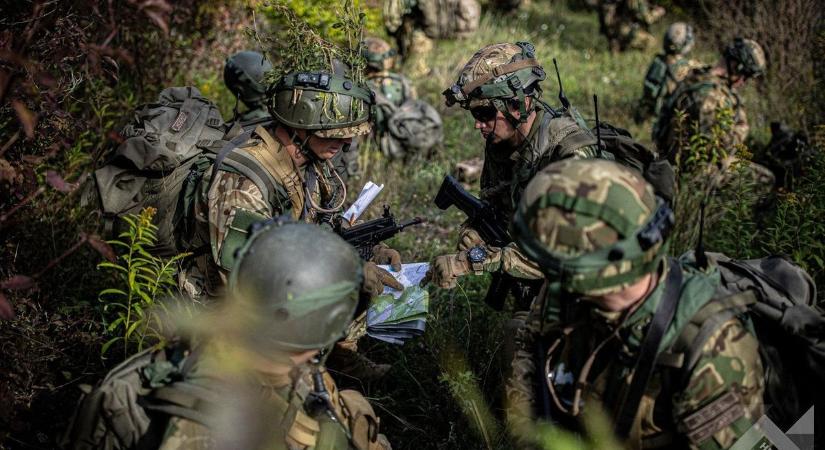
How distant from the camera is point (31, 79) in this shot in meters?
2.85

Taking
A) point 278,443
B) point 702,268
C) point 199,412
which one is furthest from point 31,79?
point 702,268

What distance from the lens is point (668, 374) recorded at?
2293 mm

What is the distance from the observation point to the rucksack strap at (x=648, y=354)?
2.28 meters

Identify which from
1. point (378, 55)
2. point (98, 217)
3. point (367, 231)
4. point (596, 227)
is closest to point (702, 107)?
point (378, 55)

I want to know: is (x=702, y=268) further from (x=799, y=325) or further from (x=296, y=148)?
(x=296, y=148)

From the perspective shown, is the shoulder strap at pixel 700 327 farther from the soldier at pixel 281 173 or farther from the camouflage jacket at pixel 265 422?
the soldier at pixel 281 173

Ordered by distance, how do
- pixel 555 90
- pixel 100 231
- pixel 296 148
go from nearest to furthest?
pixel 296 148 < pixel 100 231 < pixel 555 90

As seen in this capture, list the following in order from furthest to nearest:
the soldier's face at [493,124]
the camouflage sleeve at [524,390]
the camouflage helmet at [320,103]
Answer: the soldier's face at [493,124], the camouflage helmet at [320,103], the camouflage sleeve at [524,390]

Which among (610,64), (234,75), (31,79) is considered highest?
(31,79)

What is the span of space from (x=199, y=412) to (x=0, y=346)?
2.01 meters

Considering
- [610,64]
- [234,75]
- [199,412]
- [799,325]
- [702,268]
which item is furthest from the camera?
[610,64]

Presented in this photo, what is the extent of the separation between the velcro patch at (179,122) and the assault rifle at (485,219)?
5.30 feet

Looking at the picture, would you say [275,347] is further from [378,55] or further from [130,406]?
[378,55]

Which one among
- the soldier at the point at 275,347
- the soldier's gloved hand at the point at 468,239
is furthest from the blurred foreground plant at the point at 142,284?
the soldier's gloved hand at the point at 468,239
